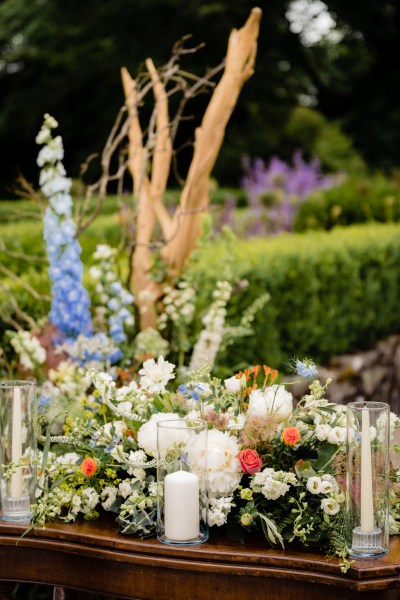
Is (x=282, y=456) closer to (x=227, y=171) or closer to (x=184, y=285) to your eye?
(x=184, y=285)

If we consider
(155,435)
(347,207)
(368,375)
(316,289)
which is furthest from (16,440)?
(347,207)

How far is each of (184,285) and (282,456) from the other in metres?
1.65

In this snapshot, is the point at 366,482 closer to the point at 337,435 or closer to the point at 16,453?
the point at 337,435

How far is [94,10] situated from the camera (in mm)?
19344

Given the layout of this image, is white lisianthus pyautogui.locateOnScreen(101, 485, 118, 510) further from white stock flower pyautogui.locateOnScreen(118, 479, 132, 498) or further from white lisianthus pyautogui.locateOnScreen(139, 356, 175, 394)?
white lisianthus pyautogui.locateOnScreen(139, 356, 175, 394)

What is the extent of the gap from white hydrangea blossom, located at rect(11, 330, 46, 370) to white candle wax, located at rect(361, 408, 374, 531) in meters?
1.75

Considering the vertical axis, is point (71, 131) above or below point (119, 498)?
above

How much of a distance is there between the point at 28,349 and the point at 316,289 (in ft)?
9.26

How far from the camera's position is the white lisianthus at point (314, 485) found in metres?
1.99

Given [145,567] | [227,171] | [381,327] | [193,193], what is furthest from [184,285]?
[227,171]

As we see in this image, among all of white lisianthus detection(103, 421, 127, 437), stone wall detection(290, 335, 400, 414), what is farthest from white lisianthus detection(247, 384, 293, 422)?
stone wall detection(290, 335, 400, 414)

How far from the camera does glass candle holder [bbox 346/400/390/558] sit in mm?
1919

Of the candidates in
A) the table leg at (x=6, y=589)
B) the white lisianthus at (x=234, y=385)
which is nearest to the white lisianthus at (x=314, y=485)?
the white lisianthus at (x=234, y=385)

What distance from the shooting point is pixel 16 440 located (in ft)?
7.13
